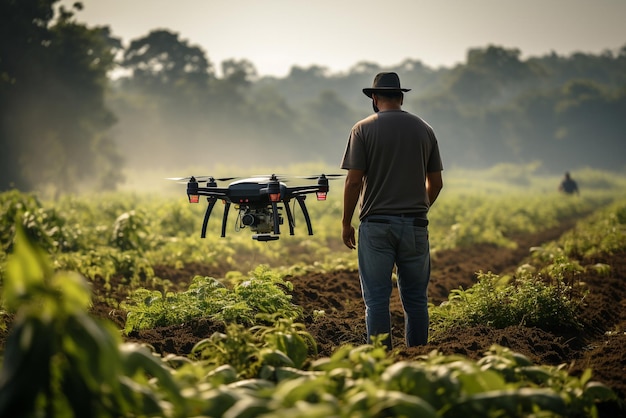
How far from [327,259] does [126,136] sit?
58426mm

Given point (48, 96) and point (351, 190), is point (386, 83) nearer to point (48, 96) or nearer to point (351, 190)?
point (351, 190)

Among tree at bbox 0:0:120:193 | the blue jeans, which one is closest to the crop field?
the blue jeans

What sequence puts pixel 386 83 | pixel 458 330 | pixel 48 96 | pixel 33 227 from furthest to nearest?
pixel 48 96 < pixel 33 227 < pixel 458 330 < pixel 386 83

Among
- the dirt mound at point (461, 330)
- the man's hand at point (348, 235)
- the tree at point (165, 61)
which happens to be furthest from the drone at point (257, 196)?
the tree at point (165, 61)

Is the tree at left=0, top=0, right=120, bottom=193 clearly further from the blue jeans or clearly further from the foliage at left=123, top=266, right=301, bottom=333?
the blue jeans

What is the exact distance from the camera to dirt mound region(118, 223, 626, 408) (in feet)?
16.8

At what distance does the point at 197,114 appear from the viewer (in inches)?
2781

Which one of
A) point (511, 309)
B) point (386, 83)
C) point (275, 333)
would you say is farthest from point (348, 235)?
point (511, 309)

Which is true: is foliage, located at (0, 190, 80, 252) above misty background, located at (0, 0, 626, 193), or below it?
below

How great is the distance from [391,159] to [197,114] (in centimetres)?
6657

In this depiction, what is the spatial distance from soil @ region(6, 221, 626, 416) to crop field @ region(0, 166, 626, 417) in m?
0.02

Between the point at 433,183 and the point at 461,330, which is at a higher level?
the point at 433,183

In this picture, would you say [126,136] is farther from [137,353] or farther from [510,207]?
[137,353]

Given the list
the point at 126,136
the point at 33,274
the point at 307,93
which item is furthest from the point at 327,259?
the point at 307,93
